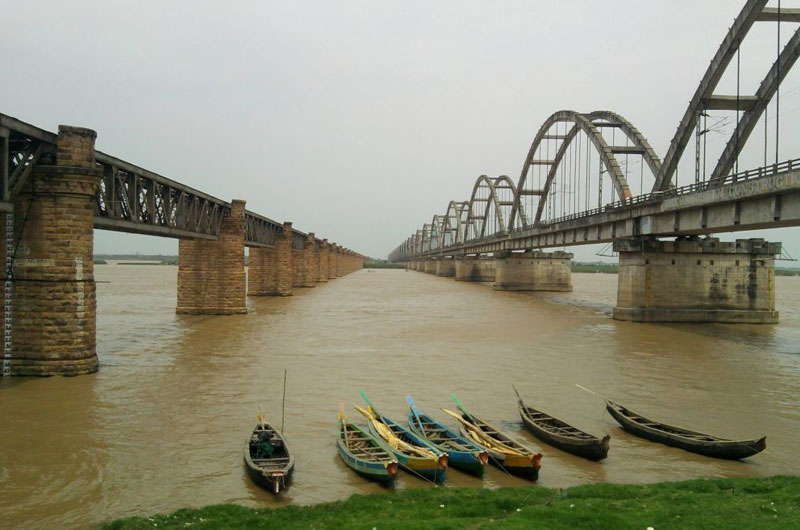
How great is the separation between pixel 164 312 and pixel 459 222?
134 m

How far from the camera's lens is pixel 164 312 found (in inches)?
1702

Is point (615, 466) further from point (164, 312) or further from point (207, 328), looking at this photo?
point (164, 312)

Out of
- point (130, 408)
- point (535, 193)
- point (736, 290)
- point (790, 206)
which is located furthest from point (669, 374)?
point (535, 193)

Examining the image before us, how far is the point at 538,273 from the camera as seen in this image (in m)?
86.1

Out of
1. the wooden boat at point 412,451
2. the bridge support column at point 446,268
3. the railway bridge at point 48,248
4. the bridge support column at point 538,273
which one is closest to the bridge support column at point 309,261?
the bridge support column at point 538,273

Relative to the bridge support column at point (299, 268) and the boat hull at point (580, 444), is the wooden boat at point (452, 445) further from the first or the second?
the bridge support column at point (299, 268)

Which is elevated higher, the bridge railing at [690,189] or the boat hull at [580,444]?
the bridge railing at [690,189]

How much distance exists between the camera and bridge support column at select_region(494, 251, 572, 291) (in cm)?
8594

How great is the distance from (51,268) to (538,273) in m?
73.7

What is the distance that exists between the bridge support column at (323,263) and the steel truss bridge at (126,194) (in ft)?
168

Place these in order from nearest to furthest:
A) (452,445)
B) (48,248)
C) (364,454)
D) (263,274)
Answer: (364,454) < (452,445) < (48,248) < (263,274)

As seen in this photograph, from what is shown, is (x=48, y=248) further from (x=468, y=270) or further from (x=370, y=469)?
(x=468, y=270)

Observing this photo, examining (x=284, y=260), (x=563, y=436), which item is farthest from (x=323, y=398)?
(x=284, y=260)

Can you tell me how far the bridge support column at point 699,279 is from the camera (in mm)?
38938
